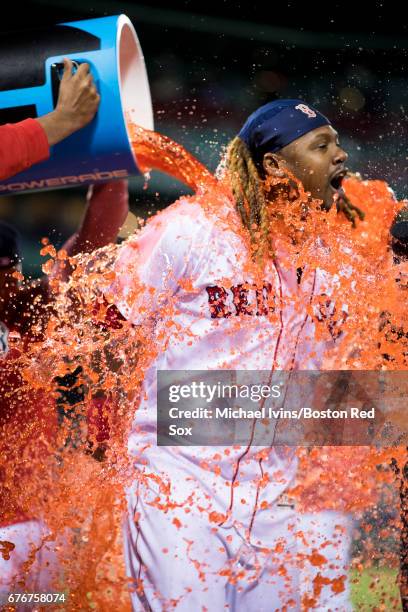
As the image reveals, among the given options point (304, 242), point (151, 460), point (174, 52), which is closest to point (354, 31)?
point (174, 52)

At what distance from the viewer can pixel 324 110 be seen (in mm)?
2127

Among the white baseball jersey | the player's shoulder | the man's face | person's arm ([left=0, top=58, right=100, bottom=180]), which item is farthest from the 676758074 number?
the man's face

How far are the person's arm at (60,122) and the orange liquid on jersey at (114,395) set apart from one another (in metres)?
0.20

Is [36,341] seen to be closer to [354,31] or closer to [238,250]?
[238,250]

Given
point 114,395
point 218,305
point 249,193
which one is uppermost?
point 249,193

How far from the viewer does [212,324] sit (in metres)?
1.32

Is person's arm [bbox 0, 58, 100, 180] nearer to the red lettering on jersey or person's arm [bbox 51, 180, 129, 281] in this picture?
person's arm [bbox 51, 180, 129, 281]

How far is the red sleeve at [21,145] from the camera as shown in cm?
137

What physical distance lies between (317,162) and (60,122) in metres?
0.52

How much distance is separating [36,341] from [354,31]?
1327mm

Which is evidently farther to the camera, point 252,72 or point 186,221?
point 252,72

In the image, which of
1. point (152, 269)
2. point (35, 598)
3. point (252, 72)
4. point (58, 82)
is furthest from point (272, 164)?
point (35, 598)

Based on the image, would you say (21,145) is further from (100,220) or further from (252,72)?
(252,72)

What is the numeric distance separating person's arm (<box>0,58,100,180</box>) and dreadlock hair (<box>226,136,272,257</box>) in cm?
32
